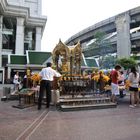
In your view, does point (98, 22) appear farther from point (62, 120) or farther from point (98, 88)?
point (62, 120)

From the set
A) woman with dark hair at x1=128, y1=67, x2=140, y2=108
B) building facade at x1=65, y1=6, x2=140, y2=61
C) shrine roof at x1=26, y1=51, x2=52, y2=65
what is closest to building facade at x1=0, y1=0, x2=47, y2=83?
shrine roof at x1=26, y1=51, x2=52, y2=65

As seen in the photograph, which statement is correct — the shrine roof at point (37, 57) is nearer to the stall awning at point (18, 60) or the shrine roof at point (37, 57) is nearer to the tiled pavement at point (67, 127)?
the stall awning at point (18, 60)

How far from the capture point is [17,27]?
49.0 m

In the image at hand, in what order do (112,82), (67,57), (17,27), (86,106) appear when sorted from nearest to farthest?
(86,106)
(112,82)
(67,57)
(17,27)

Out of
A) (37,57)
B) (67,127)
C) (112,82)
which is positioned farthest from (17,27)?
(67,127)

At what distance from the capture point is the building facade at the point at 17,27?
4703 centimetres

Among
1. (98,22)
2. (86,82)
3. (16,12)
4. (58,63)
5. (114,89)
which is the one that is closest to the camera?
(114,89)

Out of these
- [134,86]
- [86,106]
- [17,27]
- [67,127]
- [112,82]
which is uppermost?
[17,27]

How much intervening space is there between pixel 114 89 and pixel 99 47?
39.8 metres

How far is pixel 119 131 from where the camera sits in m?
5.94

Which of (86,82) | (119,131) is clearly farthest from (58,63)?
(119,131)

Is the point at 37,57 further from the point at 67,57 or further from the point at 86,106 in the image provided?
the point at 86,106

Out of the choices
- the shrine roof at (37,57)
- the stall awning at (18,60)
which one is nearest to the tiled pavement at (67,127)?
the shrine roof at (37,57)

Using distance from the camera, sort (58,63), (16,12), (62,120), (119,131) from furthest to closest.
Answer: (16,12) < (58,63) < (62,120) < (119,131)
